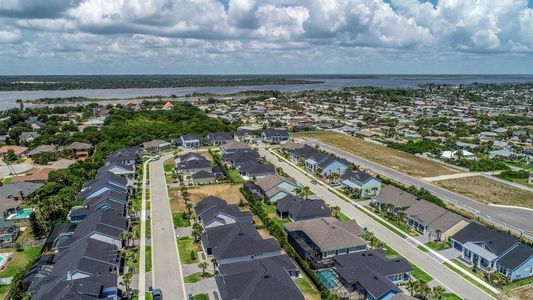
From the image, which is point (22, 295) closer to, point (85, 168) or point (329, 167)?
point (85, 168)

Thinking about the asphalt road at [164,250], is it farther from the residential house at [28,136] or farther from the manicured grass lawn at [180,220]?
the residential house at [28,136]

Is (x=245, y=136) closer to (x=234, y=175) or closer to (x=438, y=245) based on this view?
(x=234, y=175)

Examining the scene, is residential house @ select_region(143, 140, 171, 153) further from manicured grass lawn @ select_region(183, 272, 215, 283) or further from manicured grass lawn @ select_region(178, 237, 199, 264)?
manicured grass lawn @ select_region(183, 272, 215, 283)

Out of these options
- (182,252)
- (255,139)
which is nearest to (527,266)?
(182,252)

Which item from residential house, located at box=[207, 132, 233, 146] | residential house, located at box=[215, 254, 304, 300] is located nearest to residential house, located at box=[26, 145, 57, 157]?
residential house, located at box=[207, 132, 233, 146]

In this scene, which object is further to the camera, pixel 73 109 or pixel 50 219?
pixel 73 109
